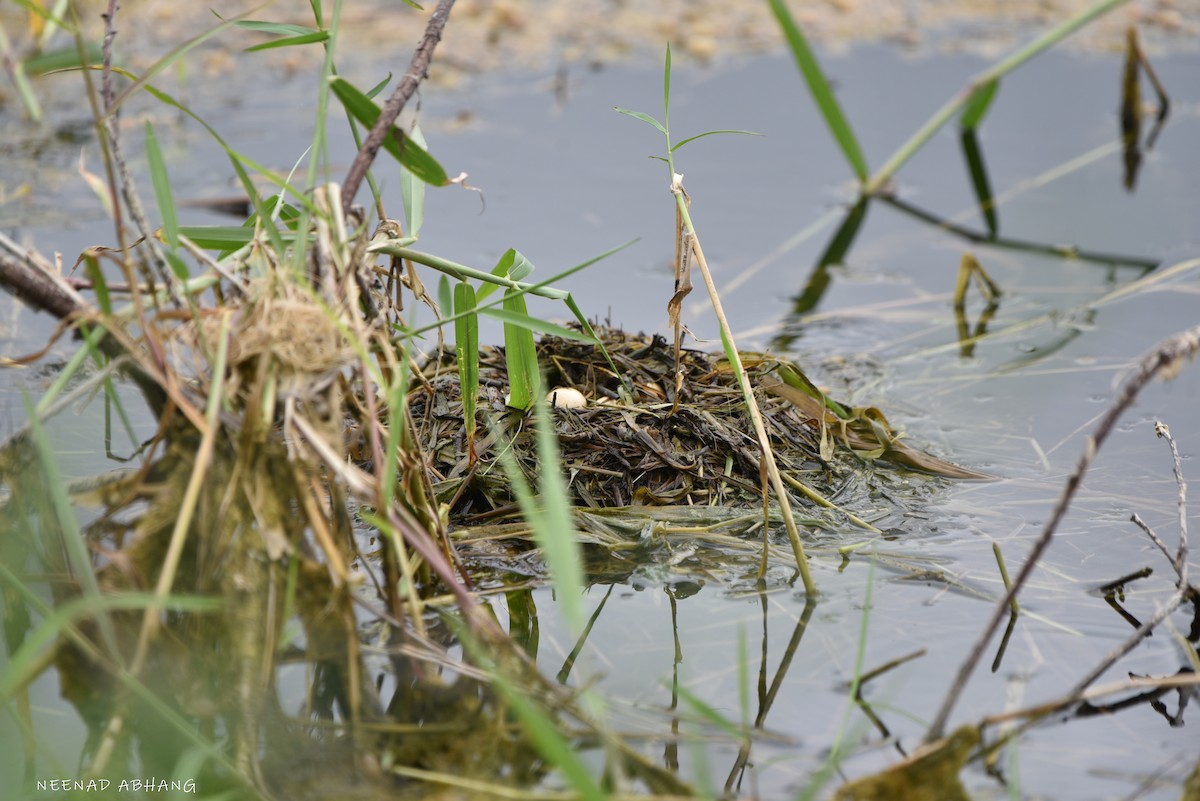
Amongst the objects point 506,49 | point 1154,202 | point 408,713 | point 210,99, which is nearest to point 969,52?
point 1154,202

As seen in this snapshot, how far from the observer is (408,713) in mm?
1334

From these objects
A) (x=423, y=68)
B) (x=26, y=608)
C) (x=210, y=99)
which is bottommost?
(x=26, y=608)

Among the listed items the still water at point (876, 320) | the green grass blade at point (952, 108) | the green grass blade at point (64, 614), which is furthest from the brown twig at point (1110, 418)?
the green grass blade at point (952, 108)

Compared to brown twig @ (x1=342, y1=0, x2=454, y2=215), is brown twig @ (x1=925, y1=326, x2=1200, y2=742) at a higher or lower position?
lower

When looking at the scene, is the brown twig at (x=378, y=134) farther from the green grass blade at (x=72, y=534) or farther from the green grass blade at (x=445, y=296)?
the green grass blade at (x=72, y=534)

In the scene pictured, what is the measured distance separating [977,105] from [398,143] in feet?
9.17

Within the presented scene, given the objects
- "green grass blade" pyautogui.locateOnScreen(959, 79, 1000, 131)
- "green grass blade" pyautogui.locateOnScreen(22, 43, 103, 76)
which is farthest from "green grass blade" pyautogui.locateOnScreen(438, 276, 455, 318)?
"green grass blade" pyautogui.locateOnScreen(959, 79, 1000, 131)

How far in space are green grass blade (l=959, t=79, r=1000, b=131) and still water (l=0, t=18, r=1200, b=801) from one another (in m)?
0.09

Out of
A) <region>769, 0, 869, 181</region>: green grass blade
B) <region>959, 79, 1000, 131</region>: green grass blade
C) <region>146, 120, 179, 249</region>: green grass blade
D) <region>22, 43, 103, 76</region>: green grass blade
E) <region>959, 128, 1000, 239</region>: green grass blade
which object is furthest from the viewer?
<region>959, 79, 1000, 131</region>: green grass blade

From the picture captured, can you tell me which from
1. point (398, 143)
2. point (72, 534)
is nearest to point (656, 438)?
point (398, 143)

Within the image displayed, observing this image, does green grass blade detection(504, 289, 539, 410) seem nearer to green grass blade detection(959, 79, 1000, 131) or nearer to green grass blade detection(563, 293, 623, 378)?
green grass blade detection(563, 293, 623, 378)

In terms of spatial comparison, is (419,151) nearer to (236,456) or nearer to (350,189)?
(350,189)

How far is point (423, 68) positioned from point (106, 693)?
90cm

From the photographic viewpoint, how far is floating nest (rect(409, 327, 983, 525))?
1.86 m
